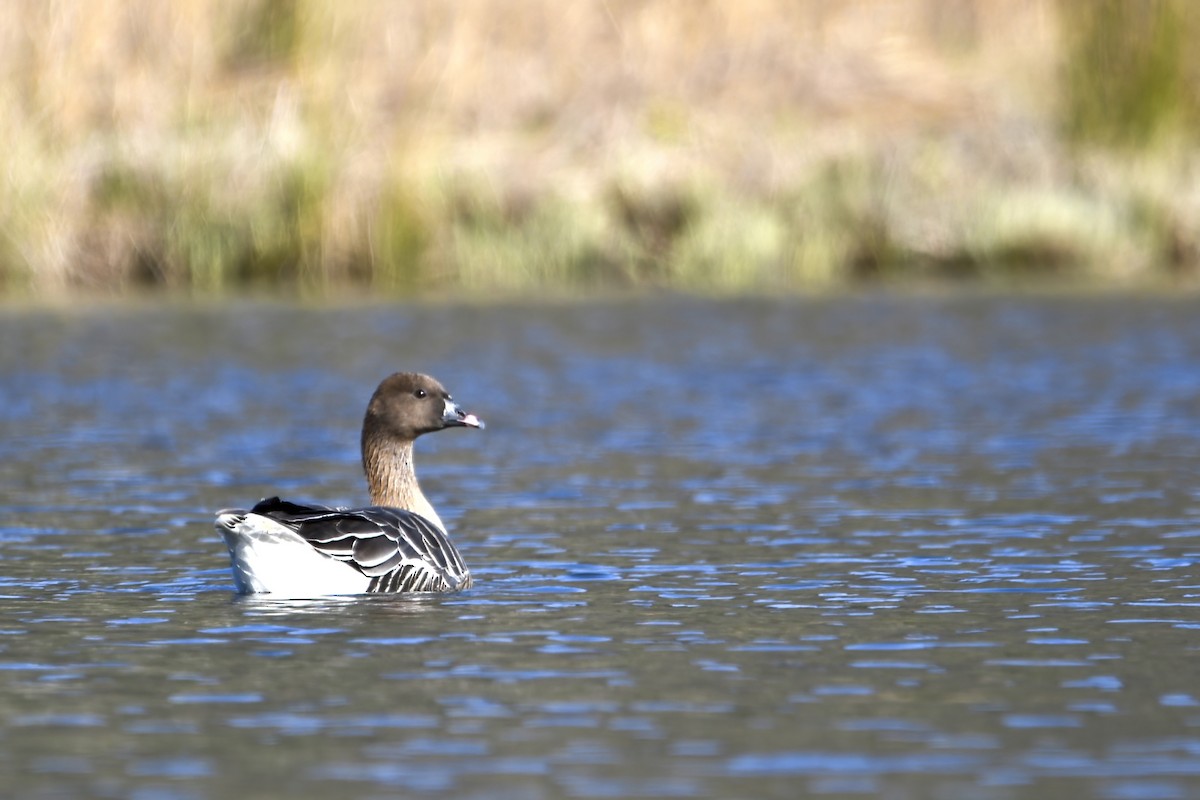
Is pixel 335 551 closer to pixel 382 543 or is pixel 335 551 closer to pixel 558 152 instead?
pixel 382 543

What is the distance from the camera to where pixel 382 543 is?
10070 millimetres

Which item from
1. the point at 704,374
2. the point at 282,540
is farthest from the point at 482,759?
the point at 704,374

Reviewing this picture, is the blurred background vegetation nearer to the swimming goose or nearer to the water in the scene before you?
the water

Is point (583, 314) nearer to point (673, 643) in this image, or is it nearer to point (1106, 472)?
point (1106, 472)

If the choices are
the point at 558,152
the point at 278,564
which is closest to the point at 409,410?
the point at 278,564

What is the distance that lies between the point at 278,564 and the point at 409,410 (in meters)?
2.06

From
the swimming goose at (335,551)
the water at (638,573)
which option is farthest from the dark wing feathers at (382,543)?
the water at (638,573)

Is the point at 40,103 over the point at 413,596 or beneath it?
over

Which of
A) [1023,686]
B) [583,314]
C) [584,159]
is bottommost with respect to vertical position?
[1023,686]

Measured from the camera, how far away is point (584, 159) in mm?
30016

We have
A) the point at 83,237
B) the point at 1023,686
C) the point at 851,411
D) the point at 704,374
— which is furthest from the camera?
the point at 83,237

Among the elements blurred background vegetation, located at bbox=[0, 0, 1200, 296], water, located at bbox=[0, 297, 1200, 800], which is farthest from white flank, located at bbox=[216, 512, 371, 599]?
blurred background vegetation, located at bbox=[0, 0, 1200, 296]

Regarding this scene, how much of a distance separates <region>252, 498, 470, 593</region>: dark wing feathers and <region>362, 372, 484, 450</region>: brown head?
4.43ft

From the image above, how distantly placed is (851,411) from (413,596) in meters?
8.25
